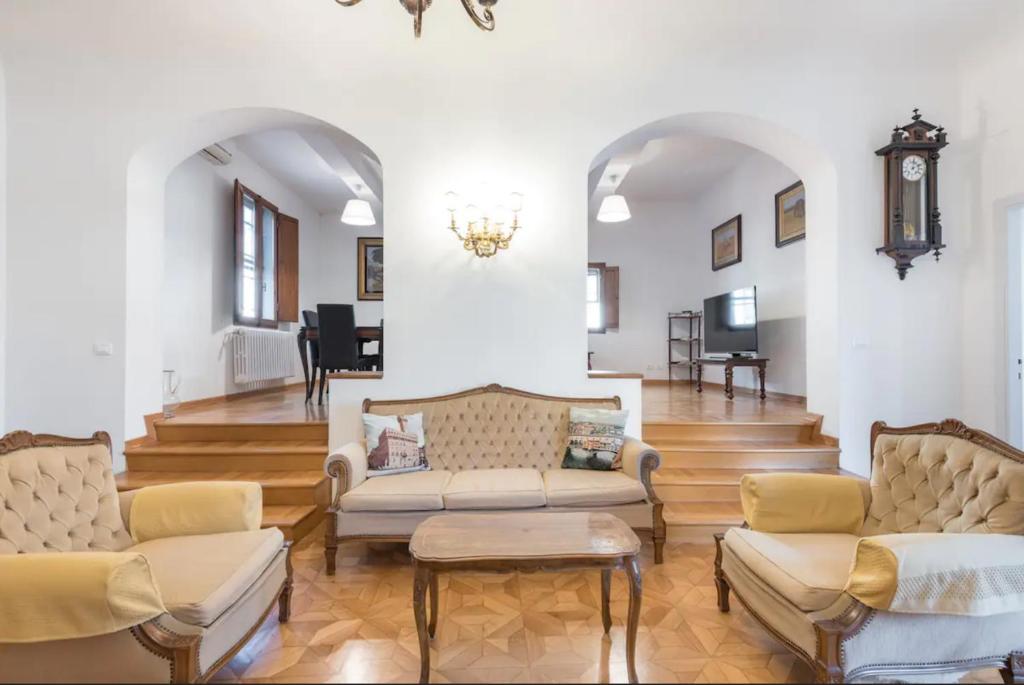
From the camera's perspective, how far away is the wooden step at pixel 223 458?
12.1 ft

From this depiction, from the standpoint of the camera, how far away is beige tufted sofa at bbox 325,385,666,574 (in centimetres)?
284

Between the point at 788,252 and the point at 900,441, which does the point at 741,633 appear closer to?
the point at 900,441

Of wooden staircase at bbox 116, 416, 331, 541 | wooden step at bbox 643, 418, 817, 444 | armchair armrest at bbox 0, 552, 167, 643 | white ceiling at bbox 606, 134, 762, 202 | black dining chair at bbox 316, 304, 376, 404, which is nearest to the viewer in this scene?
armchair armrest at bbox 0, 552, 167, 643

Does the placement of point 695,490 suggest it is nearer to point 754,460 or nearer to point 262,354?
point 754,460

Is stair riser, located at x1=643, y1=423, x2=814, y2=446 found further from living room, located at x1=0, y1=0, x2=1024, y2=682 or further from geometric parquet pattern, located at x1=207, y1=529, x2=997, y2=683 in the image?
geometric parquet pattern, located at x1=207, y1=529, x2=997, y2=683

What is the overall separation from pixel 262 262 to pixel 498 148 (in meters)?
4.04

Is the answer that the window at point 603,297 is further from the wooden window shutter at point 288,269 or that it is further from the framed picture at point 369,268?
the wooden window shutter at point 288,269

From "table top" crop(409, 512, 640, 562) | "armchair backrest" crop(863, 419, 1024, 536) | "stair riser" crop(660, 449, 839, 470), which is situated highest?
"armchair backrest" crop(863, 419, 1024, 536)

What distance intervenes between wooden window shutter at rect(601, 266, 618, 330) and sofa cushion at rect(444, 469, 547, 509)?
18.8ft

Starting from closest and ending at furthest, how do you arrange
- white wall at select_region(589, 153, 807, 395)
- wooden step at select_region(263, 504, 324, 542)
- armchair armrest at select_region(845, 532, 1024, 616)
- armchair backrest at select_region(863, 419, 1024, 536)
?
armchair armrest at select_region(845, 532, 1024, 616)
armchair backrest at select_region(863, 419, 1024, 536)
wooden step at select_region(263, 504, 324, 542)
white wall at select_region(589, 153, 807, 395)

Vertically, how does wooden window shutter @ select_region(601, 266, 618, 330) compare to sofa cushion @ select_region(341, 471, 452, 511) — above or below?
above

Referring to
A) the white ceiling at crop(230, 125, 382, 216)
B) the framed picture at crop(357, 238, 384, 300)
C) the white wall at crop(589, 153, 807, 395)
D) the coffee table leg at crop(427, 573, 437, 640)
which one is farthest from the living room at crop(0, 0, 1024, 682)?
the framed picture at crop(357, 238, 384, 300)

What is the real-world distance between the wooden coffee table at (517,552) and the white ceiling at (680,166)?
15.9 feet

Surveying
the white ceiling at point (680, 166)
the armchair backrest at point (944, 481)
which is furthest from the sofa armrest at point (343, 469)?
the white ceiling at point (680, 166)
